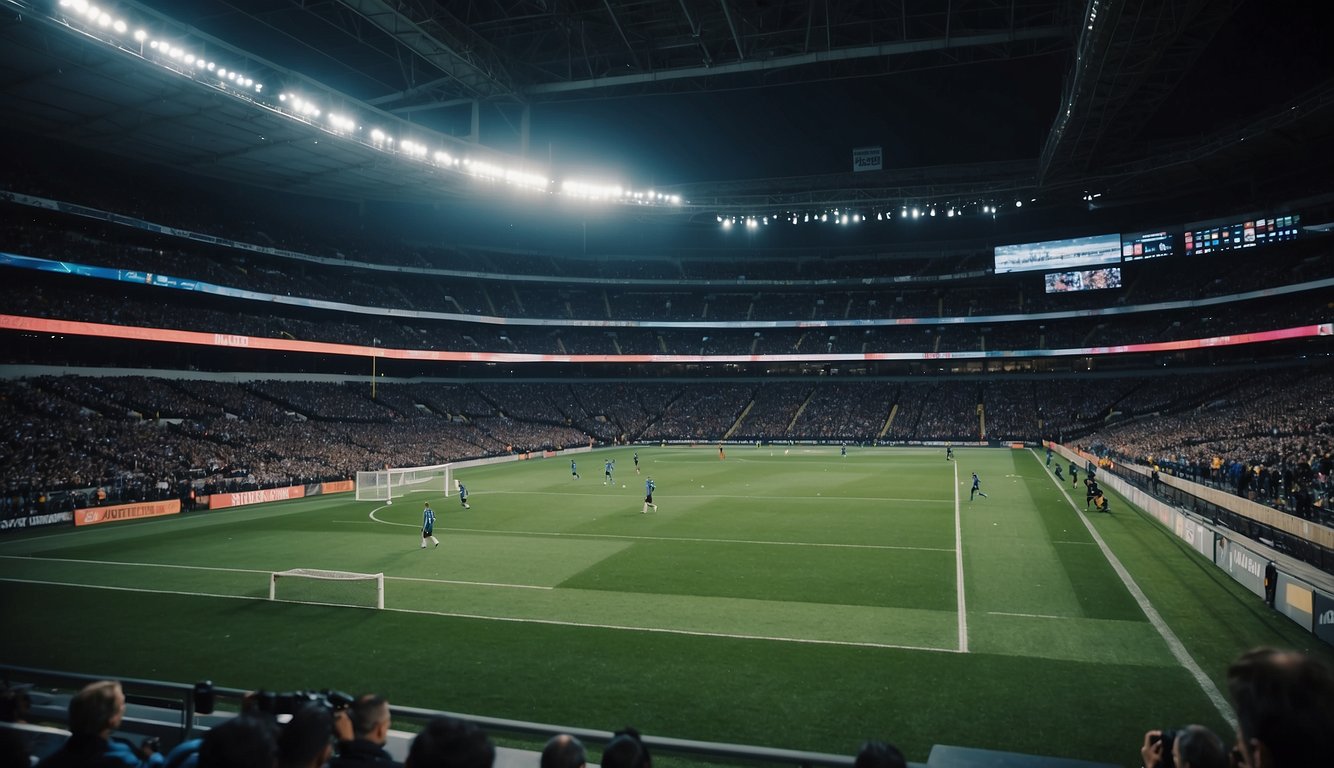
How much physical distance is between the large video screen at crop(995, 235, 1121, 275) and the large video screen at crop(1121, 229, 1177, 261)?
1.94 ft

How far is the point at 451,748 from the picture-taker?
3035 millimetres

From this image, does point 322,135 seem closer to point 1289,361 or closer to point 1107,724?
point 1107,724

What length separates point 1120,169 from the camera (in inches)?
2032

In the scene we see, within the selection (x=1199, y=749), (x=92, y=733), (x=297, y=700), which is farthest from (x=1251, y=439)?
(x=92, y=733)

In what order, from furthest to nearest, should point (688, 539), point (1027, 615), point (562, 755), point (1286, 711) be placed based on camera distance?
point (688, 539), point (1027, 615), point (562, 755), point (1286, 711)

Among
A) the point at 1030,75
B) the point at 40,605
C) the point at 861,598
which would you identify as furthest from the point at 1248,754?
the point at 1030,75

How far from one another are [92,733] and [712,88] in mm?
46147

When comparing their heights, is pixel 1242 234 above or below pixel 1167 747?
above

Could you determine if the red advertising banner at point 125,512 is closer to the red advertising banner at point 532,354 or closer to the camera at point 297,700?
the red advertising banner at point 532,354

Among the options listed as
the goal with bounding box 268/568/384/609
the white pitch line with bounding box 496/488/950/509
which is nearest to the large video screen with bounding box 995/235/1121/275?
the white pitch line with bounding box 496/488/950/509

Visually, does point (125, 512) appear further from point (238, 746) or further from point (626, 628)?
point (238, 746)

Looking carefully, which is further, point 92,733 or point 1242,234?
point 1242,234

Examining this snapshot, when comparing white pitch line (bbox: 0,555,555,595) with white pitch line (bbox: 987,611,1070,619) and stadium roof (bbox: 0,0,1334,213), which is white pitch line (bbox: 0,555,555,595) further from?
stadium roof (bbox: 0,0,1334,213)

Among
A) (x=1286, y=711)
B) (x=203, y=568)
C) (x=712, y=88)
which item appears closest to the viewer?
(x=1286, y=711)
